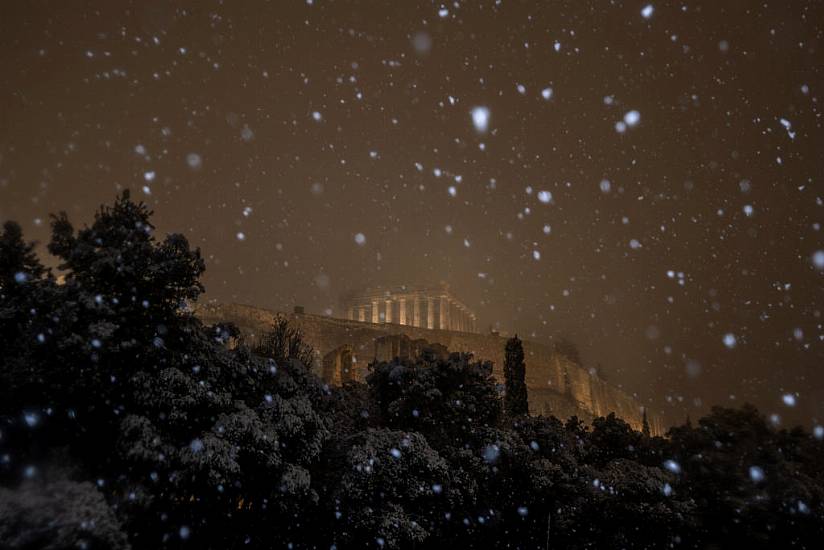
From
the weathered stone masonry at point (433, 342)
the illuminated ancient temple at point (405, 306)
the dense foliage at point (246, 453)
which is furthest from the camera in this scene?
the illuminated ancient temple at point (405, 306)

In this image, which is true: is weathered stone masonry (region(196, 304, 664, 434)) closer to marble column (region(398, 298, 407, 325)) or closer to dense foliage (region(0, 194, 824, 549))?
dense foliage (region(0, 194, 824, 549))

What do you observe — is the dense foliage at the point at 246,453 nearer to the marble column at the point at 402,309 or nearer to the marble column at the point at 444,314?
the marble column at the point at 402,309

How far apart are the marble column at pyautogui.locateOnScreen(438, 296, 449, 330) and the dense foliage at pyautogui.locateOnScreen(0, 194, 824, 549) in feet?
271

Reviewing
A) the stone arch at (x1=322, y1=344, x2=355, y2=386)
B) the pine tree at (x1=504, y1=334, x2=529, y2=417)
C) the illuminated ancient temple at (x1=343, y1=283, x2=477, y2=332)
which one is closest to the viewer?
the pine tree at (x1=504, y1=334, x2=529, y2=417)

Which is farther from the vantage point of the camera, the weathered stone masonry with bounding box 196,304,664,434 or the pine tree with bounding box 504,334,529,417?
the weathered stone masonry with bounding box 196,304,664,434

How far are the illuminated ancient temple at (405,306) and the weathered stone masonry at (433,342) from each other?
3333 centimetres

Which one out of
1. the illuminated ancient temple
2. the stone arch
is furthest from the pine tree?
the illuminated ancient temple

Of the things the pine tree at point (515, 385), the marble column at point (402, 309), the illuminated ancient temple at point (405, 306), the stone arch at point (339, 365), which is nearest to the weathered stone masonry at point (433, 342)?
the stone arch at point (339, 365)

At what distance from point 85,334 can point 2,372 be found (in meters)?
1.74

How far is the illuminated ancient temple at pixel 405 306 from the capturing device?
10112 cm

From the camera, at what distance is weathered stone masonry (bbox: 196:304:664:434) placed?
162ft

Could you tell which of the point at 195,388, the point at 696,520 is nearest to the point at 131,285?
the point at 195,388

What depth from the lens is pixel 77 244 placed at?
443 inches

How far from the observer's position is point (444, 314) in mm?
103000
